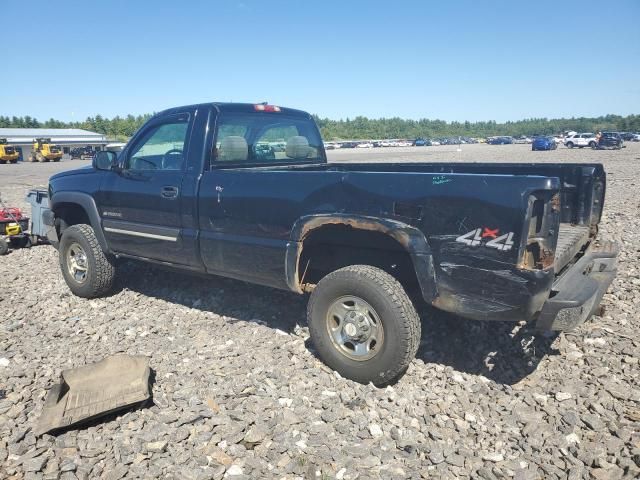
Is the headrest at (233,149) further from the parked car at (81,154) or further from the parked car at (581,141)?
the parked car at (81,154)

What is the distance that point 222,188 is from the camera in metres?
4.00

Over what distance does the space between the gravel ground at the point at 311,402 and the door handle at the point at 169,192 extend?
4.18 ft

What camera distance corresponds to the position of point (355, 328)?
3.45m

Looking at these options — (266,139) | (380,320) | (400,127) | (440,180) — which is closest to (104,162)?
(266,139)

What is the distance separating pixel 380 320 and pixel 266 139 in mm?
2473

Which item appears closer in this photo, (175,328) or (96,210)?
(175,328)

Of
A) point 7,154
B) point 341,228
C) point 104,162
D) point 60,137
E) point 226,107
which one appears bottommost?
point 341,228

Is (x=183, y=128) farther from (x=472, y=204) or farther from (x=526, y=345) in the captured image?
(x=526, y=345)

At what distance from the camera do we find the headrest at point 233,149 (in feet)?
14.3

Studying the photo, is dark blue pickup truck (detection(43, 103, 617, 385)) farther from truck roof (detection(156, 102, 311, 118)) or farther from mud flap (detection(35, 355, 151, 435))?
mud flap (detection(35, 355, 151, 435))

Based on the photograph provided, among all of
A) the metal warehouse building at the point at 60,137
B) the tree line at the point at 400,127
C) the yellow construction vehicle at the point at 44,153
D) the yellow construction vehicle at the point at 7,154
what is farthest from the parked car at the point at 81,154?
the tree line at the point at 400,127

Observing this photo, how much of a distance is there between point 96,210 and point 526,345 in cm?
448

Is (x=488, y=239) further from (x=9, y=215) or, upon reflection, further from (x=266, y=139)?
(x=9, y=215)

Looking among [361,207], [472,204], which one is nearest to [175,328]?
[361,207]
